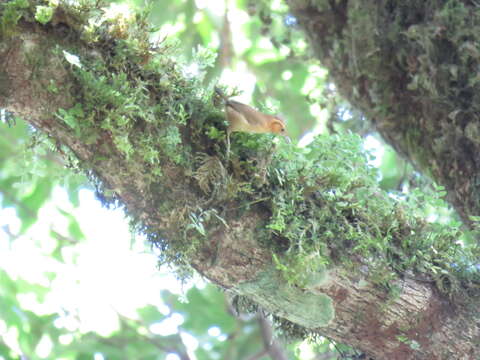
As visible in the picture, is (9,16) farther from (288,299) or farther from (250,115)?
(288,299)

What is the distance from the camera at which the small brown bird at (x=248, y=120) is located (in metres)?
1.49

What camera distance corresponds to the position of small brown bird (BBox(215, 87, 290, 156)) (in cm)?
149

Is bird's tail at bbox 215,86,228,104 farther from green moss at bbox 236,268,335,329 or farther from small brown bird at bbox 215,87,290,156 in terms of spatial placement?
green moss at bbox 236,268,335,329

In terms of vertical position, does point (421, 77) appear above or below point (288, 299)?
above

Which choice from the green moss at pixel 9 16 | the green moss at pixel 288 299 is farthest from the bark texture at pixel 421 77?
the green moss at pixel 9 16

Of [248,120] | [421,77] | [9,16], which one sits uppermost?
[9,16]

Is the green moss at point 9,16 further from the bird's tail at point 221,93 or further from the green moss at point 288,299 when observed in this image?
the green moss at point 288,299

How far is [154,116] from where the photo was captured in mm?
1453

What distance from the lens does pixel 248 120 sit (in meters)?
1.49

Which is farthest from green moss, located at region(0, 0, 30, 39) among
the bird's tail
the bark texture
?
the bark texture

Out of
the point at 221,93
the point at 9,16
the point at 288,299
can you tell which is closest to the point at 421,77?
the point at 221,93

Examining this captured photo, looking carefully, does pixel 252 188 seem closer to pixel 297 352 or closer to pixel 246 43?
pixel 297 352

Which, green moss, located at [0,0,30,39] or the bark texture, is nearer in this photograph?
green moss, located at [0,0,30,39]

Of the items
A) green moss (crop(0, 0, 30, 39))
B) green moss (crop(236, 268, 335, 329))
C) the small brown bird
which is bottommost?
green moss (crop(236, 268, 335, 329))
